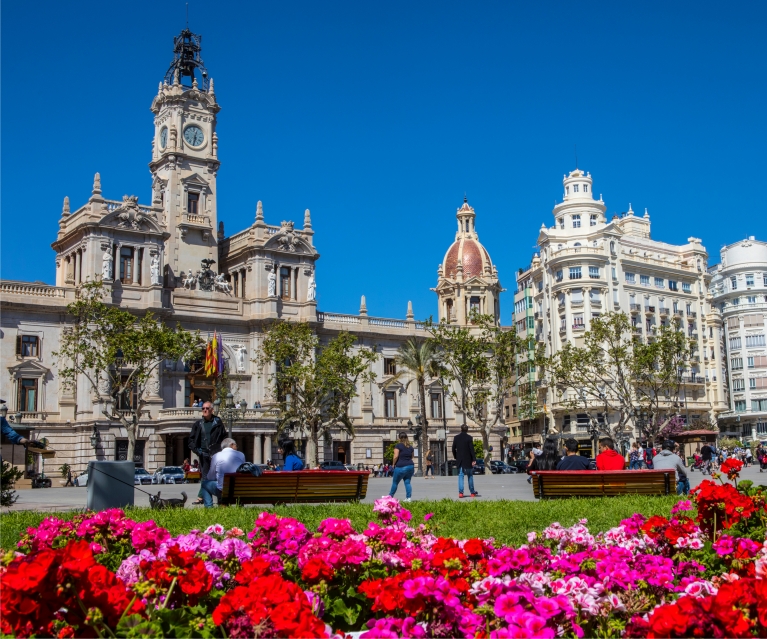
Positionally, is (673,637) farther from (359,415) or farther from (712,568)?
(359,415)

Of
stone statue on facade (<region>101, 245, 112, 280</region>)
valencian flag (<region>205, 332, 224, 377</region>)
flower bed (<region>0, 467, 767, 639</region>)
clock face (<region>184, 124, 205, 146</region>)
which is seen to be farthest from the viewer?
clock face (<region>184, 124, 205, 146</region>)

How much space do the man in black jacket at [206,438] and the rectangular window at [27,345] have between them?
39673 millimetres

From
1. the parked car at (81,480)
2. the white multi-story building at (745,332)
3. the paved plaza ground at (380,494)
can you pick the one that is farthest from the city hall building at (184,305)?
the white multi-story building at (745,332)

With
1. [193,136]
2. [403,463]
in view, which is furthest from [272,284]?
[403,463]

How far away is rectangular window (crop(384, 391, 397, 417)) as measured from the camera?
2631 inches

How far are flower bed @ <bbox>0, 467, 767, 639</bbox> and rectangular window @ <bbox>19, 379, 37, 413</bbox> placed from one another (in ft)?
157

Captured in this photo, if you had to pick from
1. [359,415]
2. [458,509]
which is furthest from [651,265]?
[458,509]

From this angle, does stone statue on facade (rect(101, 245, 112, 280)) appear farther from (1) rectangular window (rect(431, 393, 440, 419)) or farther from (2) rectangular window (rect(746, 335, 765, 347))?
(2) rectangular window (rect(746, 335, 765, 347))

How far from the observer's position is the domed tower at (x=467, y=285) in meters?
75.0

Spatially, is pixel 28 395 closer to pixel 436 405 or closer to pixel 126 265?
pixel 126 265

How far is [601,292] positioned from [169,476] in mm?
47180

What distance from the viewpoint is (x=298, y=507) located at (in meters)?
15.7

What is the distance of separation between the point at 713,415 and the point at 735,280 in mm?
16739

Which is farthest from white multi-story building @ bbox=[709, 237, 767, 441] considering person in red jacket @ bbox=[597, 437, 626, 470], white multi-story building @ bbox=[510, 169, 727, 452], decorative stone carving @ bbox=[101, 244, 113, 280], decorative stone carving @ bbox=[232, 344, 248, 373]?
person in red jacket @ bbox=[597, 437, 626, 470]
